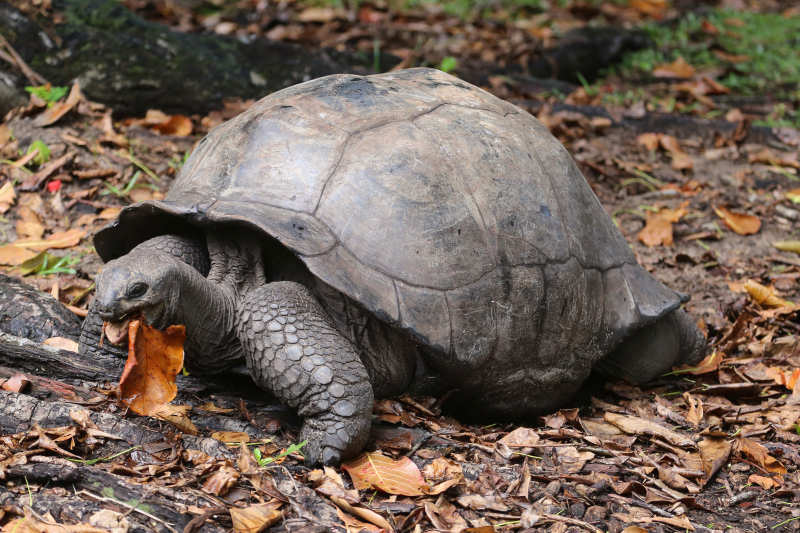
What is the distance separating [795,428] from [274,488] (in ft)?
8.45

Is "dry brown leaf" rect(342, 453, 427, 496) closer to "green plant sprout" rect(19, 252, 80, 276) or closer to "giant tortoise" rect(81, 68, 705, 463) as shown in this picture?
"giant tortoise" rect(81, 68, 705, 463)

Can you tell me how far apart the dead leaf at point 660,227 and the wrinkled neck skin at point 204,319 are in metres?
3.52

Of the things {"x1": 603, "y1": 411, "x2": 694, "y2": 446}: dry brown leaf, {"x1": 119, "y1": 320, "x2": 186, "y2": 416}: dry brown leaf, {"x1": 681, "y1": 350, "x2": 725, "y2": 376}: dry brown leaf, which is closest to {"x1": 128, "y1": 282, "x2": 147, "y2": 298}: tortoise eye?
{"x1": 119, "y1": 320, "x2": 186, "y2": 416}: dry brown leaf

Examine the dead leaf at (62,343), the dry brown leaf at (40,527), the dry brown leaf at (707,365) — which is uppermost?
the dry brown leaf at (40,527)

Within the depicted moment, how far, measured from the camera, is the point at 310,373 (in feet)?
10.7

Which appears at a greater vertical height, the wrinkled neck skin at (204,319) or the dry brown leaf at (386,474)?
the wrinkled neck skin at (204,319)

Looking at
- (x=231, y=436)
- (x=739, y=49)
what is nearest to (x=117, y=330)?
(x=231, y=436)

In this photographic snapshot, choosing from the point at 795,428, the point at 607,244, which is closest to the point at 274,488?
the point at 607,244

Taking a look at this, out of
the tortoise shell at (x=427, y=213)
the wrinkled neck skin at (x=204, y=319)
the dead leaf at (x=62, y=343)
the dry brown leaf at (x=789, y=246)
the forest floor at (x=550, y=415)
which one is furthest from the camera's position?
the dry brown leaf at (x=789, y=246)

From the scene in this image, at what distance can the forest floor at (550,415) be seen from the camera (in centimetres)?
293

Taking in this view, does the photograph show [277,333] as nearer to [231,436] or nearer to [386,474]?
[231,436]

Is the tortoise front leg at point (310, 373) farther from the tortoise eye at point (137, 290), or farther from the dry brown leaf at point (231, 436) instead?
the tortoise eye at point (137, 290)

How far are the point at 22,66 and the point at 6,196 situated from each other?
1.59 m

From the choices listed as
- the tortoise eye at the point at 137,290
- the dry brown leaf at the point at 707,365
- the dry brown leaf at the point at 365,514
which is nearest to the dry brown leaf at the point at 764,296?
the dry brown leaf at the point at 707,365
